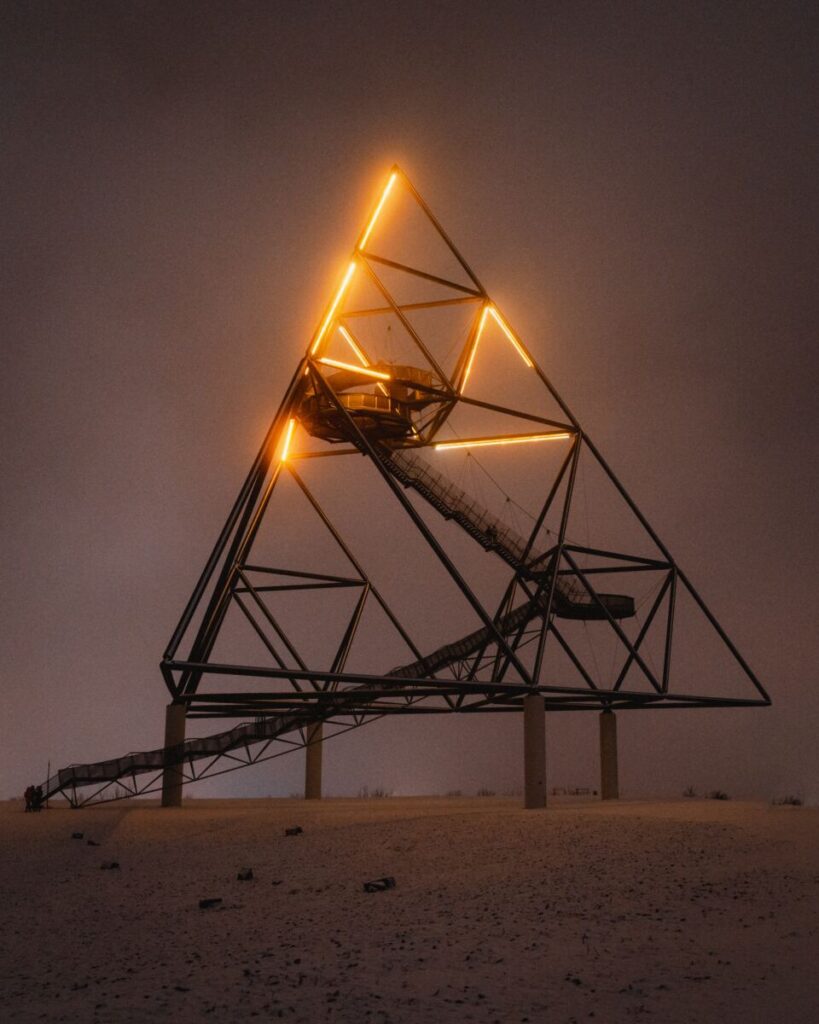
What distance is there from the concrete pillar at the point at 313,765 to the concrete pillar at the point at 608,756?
Result: 990cm

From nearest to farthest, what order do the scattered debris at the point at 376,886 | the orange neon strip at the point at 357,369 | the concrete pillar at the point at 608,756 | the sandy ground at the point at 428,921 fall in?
1. the sandy ground at the point at 428,921
2. the scattered debris at the point at 376,886
3. the orange neon strip at the point at 357,369
4. the concrete pillar at the point at 608,756

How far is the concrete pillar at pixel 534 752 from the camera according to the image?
28000 millimetres

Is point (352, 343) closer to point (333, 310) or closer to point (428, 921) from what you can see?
point (333, 310)

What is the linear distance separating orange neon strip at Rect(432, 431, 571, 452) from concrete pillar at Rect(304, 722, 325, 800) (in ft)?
39.6

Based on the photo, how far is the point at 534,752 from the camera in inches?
1120

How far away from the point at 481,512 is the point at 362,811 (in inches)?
402

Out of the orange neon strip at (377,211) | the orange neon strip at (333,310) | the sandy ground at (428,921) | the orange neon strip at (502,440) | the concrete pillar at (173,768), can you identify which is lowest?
the sandy ground at (428,921)

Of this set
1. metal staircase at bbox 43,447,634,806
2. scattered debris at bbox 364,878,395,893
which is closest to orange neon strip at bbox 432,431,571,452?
metal staircase at bbox 43,447,634,806

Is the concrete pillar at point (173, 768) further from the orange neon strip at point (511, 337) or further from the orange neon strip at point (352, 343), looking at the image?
the orange neon strip at point (511, 337)

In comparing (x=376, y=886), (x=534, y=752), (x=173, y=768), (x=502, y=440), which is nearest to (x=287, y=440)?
(x=502, y=440)

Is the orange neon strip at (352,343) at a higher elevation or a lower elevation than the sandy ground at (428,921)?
higher

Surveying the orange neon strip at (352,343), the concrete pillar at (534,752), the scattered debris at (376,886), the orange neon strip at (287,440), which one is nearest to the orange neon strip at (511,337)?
the orange neon strip at (352,343)

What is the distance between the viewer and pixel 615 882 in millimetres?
16312

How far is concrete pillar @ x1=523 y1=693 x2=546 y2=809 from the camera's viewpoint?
91.9 feet
